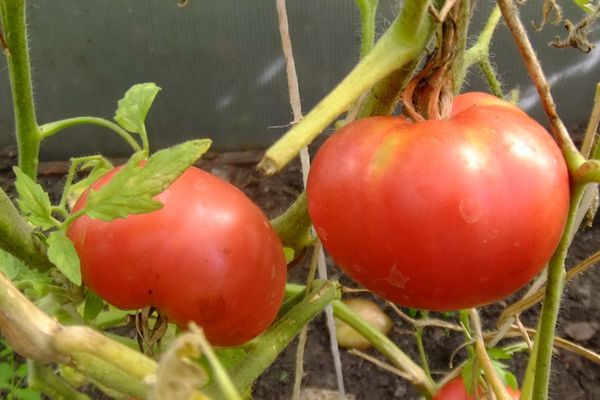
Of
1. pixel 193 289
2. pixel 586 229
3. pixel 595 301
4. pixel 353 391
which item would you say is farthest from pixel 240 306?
pixel 586 229

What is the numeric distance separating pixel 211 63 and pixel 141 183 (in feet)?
3.61

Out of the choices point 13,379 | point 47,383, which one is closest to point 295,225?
point 47,383

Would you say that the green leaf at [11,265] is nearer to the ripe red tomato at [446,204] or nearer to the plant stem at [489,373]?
the ripe red tomato at [446,204]

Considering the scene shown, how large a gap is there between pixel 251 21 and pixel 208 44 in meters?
0.11

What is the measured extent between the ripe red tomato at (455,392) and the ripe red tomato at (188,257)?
12.5 inches

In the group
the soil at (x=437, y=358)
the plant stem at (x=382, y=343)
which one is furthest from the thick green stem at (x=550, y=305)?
the soil at (x=437, y=358)

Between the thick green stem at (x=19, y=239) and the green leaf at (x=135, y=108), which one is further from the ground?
the green leaf at (x=135, y=108)

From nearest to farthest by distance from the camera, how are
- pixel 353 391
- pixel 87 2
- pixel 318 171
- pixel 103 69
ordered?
pixel 318 171, pixel 353 391, pixel 87 2, pixel 103 69

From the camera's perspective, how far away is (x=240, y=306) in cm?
49

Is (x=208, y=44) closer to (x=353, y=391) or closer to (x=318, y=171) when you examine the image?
(x=353, y=391)

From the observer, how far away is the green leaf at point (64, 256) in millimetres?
450

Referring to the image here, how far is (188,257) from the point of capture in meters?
0.47

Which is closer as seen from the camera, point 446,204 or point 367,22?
point 446,204

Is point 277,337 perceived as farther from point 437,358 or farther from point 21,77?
point 437,358
